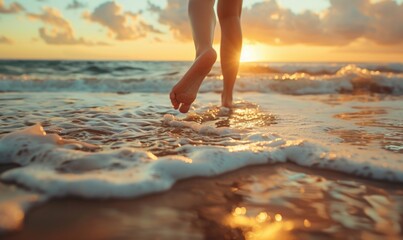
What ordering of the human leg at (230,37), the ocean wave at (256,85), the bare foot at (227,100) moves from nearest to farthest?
the human leg at (230,37) < the bare foot at (227,100) < the ocean wave at (256,85)

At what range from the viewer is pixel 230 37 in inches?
108

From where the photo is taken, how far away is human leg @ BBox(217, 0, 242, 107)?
265 centimetres

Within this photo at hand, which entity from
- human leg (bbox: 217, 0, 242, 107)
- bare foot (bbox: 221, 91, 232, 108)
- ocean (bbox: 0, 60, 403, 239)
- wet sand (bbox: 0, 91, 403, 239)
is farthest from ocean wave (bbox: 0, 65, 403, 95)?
wet sand (bbox: 0, 91, 403, 239)

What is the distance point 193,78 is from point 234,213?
1.14 meters

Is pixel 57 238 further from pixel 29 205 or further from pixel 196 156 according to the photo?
pixel 196 156

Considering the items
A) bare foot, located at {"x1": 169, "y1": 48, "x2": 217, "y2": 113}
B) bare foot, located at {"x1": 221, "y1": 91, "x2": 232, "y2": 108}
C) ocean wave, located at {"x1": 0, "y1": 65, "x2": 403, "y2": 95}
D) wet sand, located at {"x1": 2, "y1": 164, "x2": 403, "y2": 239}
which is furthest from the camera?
ocean wave, located at {"x1": 0, "y1": 65, "x2": 403, "y2": 95}

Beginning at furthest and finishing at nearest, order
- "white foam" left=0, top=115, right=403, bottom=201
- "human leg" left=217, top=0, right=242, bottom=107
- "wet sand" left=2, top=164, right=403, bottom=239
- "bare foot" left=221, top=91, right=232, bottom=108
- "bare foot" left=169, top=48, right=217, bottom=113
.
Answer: "bare foot" left=221, top=91, right=232, bottom=108 < "human leg" left=217, top=0, right=242, bottom=107 < "bare foot" left=169, top=48, right=217, bottom=113 < "white foam" left=0, top=115, right=403, bottom=201 < "wet sand" left=2, top=164, right=403, bottom=239

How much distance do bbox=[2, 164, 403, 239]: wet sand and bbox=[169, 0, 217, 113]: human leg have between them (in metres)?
0.86

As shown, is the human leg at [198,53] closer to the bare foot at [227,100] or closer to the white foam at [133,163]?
the white foam at [133,163]

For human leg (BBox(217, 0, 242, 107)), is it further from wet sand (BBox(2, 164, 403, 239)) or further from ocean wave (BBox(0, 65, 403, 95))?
ocean wave (BBox(0, 65, 403, 95))

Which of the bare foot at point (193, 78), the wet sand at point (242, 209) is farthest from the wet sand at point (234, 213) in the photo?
the bare foot at point (193, 78)

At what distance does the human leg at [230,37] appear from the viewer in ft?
8.69

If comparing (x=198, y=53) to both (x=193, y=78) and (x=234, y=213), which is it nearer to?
(x=193, y=78)

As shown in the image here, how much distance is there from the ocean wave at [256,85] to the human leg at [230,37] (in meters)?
2.60
